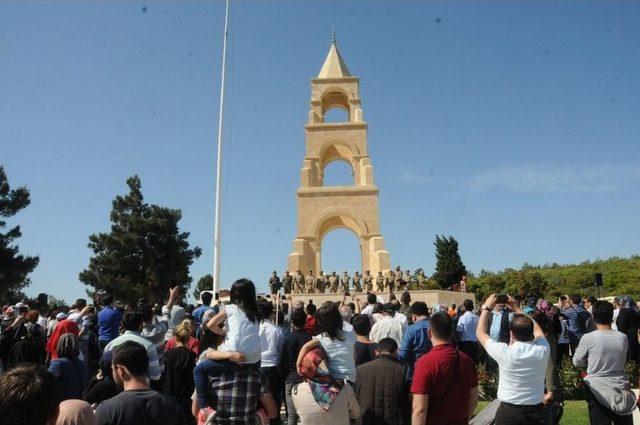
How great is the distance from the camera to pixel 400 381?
530 cm

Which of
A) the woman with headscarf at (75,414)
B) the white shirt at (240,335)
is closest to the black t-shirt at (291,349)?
the white shirt at (240,335)

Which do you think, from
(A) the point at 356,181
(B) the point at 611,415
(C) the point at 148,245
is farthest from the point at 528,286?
(B) the point at 611,415

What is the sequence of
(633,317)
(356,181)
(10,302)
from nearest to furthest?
1. (633,317)
2. (10,302)
3. (356,181)

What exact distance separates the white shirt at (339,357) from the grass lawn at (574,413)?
504 centimetres

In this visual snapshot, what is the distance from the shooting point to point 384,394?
5258 millimetres

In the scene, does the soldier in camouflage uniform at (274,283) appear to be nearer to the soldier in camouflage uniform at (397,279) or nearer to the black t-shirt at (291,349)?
the soldier in camouflage uniform at (397,279)

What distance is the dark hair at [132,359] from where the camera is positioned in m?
3.68

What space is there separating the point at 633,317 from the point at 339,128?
31202mm

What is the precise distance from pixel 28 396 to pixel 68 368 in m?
3.73

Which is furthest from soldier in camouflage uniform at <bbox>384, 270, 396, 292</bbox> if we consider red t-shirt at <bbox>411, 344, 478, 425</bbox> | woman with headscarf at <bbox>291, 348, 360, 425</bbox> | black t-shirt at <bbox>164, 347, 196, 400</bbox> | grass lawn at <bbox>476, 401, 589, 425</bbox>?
red t-shirt at <bbox>411, 344, 478, 425</bbox>

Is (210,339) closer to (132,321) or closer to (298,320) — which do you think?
(132,321)

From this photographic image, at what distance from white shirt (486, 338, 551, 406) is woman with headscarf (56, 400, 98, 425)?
3528 mm

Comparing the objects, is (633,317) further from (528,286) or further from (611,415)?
(528,286)

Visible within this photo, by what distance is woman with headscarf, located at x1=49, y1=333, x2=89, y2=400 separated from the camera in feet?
18.7
